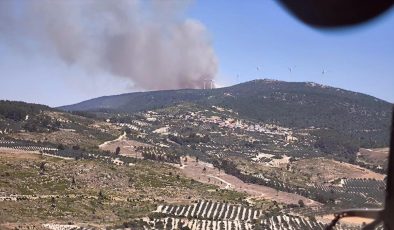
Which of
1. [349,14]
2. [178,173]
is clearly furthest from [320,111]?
[349,14]

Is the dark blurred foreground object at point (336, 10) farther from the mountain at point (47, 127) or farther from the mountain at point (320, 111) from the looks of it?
the mountain at point (320, 111)

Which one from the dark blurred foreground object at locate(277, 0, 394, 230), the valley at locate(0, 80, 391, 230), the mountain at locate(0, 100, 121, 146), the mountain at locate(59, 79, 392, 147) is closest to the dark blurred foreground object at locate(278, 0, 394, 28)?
the dark blurred foreground object at locate(277, 0, 394, 230)

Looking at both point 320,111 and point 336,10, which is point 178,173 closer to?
point 336,10

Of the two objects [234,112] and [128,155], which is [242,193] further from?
[234,112]

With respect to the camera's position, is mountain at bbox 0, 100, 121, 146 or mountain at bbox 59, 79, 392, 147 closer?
mountain at bbox 0, 100, 121, 146

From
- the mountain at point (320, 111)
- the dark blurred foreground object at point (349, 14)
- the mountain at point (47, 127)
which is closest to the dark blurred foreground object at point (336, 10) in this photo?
the dark blurred foreground object at point (349, 14)

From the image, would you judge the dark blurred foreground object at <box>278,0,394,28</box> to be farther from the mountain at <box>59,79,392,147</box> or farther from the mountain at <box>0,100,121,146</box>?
the mountain at <box>59,79,392,147</box>

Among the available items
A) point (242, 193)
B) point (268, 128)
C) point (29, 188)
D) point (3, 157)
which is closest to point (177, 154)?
point (242, 193)
